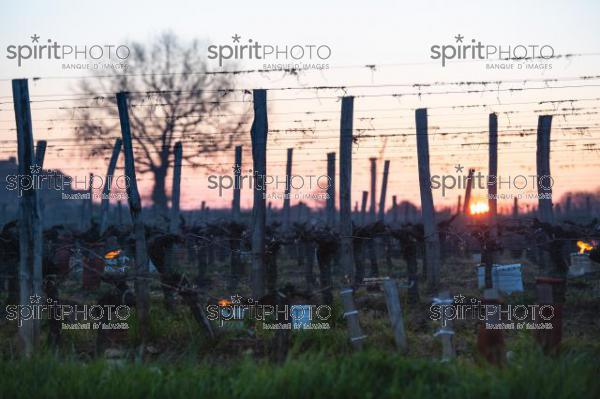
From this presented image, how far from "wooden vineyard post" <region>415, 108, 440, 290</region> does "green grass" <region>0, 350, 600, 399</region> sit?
818cm

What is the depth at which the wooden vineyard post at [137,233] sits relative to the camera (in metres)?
10.3

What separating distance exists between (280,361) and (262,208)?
14.5 feet

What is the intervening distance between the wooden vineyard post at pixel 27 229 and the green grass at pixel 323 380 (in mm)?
1984

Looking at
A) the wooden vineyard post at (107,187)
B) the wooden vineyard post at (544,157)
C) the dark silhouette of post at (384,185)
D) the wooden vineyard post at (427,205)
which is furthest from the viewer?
the dark silhouette of post at (384,185)

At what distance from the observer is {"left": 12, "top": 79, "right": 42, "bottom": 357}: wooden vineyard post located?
365 inches

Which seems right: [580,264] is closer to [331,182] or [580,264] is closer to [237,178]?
[331,182]

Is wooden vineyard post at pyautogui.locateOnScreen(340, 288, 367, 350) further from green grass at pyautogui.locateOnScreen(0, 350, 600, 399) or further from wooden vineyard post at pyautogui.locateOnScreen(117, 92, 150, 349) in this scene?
wooden vineyard post at pyautogui.locateOnScreen(117, 92, 150, 349)

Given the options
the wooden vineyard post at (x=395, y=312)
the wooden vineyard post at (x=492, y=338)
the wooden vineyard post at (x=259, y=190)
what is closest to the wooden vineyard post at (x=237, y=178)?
the wooden vineyard post at (x=259, y=190)

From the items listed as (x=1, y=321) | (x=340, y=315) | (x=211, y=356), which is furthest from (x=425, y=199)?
(x=1, y=321)

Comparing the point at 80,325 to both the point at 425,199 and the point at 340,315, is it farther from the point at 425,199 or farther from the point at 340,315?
the point at 425,199

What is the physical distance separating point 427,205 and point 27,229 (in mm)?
9204

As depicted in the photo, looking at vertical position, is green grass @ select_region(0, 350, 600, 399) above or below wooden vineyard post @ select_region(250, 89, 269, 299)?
below

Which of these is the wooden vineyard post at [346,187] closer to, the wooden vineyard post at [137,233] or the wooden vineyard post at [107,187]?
the wooden vineyard post at [137,233]

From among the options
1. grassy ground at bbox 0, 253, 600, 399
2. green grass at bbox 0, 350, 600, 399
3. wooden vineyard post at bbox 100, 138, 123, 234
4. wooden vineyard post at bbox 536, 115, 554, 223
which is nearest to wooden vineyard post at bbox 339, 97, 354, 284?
grassy ground at bbox 0, 253, 600, 399
